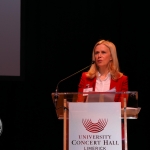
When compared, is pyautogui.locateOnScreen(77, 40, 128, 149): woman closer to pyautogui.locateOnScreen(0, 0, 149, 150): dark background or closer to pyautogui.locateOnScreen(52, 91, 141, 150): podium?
pyautogui.locateOnScreen(52, 91, 141, 150): podium

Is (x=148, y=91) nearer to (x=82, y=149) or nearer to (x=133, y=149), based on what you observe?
(x=133, y=149)

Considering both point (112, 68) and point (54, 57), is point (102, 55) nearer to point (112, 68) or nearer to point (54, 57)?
point (112, 68)

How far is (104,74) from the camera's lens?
3.70 meters

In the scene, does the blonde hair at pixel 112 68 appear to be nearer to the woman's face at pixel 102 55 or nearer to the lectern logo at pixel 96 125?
the woman's face at pixel 102 55

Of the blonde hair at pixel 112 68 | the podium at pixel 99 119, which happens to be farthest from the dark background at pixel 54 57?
the podium at pixel 99 119

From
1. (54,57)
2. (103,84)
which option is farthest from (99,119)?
(54,57)

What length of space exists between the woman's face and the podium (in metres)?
0.82

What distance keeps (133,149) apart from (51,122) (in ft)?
3.55

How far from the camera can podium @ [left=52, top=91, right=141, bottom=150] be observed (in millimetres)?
2838

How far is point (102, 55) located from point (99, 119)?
0.98 m

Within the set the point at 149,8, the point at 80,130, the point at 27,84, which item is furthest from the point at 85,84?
the point at 149,8

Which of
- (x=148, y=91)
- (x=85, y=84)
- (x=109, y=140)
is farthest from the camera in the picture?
(x=148, y=91)

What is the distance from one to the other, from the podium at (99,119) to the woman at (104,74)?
71 cm

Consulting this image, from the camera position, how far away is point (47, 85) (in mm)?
4621
